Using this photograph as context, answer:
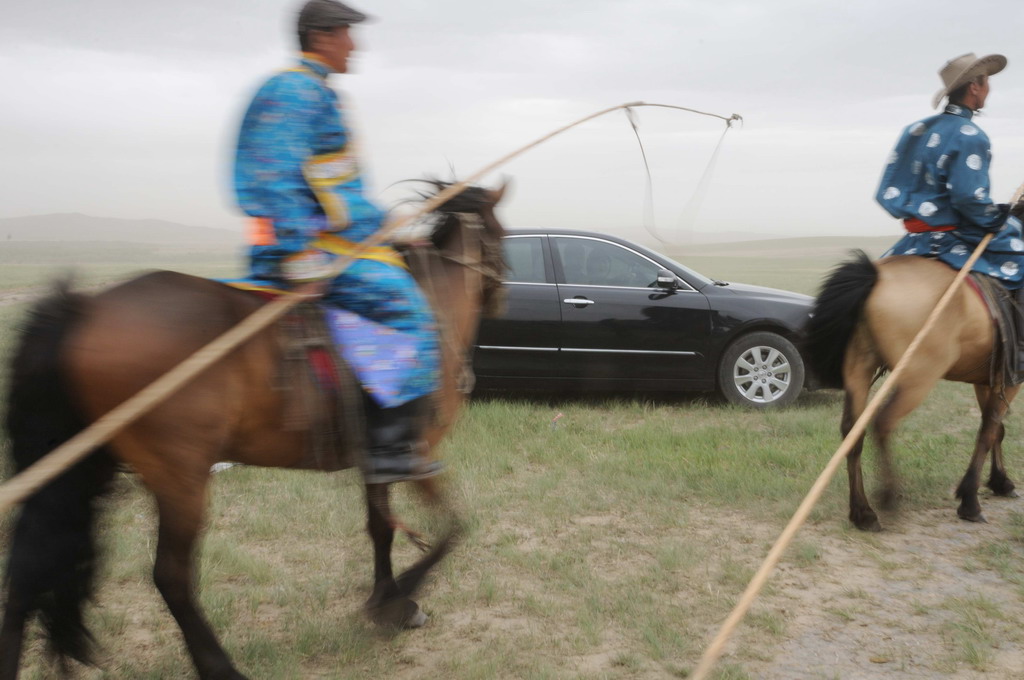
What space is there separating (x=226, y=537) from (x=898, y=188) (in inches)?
187

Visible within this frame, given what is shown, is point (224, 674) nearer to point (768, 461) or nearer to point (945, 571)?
point (945, 571)

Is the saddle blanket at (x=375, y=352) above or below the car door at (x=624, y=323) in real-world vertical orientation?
above

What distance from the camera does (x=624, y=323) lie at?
27.6 feet

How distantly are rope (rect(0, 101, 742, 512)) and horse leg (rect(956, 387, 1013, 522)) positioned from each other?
3.69 metres

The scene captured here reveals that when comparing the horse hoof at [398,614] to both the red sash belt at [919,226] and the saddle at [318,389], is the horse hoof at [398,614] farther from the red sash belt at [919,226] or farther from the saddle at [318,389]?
the red sash belt at [919,226]

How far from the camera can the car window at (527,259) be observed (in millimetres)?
8586

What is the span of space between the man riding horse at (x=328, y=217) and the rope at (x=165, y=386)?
0.11 meters

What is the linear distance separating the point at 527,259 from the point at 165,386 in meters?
6.25

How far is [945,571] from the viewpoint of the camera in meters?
4.80

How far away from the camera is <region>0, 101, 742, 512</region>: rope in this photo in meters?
2.20

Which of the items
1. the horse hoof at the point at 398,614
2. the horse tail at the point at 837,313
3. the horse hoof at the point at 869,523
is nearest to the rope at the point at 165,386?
the horse hoof at the point at 398,614

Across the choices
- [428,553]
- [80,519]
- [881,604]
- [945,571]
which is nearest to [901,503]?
[945,571]

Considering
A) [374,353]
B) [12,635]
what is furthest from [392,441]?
[12,635]

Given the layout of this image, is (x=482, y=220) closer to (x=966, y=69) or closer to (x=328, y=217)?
(x=328, y=217)
